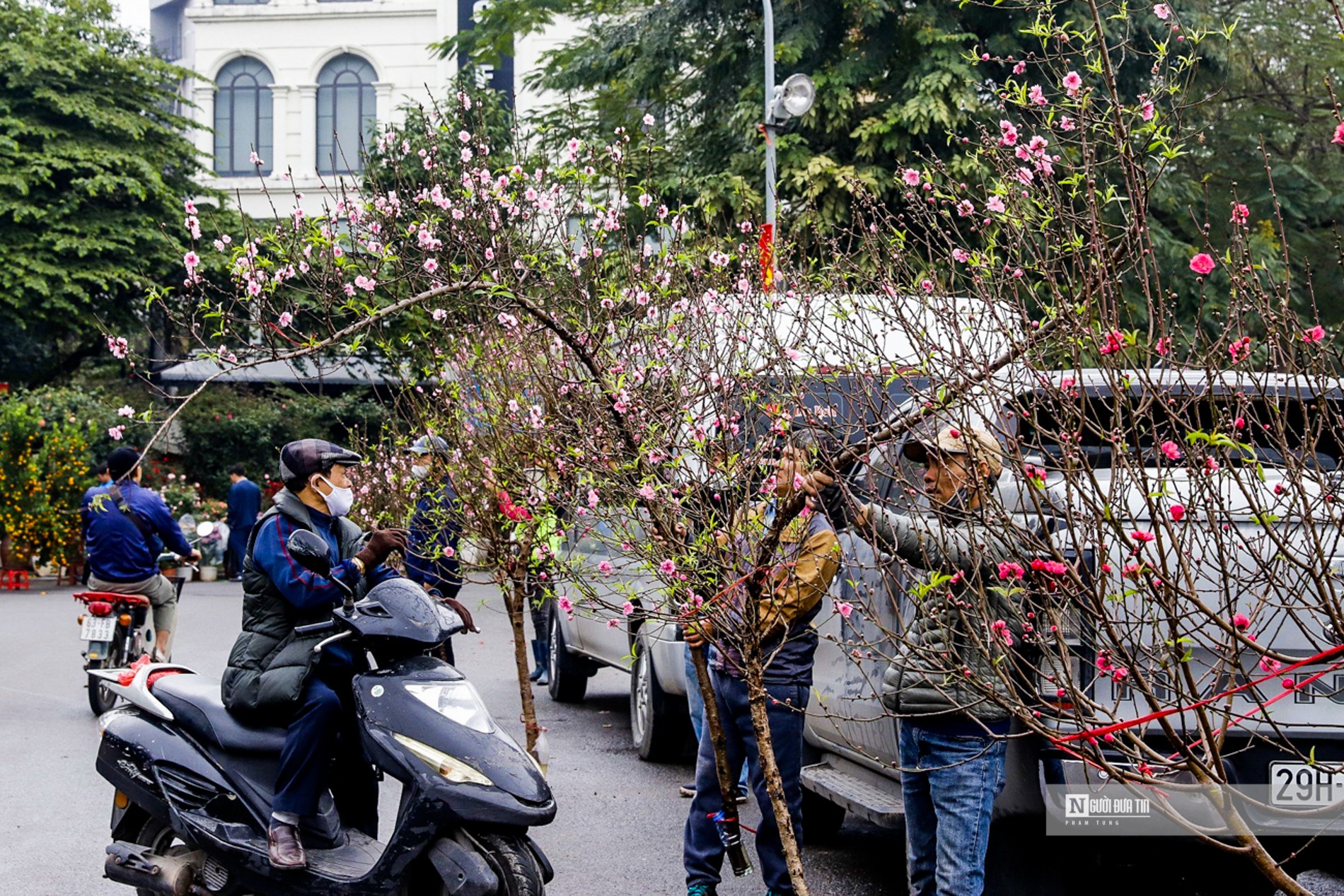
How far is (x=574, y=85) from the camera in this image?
2298cm

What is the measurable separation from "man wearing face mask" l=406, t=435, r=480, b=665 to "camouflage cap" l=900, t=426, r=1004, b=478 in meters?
4.55

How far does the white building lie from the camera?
171ft

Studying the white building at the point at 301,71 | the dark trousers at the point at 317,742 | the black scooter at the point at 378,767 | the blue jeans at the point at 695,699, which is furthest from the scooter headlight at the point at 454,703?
the white building at the point at 301,71

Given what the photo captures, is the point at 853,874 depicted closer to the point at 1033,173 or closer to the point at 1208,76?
the point at 1033,173

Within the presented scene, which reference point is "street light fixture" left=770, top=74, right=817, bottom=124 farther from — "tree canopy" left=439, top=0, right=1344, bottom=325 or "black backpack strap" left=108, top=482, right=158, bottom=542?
"black backpack strap" left=108, top=482, right=158, bottom=542

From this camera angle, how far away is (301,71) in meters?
52.8

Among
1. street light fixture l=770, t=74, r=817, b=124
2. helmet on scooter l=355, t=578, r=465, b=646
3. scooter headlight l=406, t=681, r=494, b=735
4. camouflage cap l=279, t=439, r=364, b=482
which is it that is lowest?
scooter headlight l=406, t=681, r=494, b=735

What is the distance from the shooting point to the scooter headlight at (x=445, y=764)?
17.7 ft

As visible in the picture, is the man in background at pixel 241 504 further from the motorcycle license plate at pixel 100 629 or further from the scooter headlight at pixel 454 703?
the scooter headlight at pixel 454 703

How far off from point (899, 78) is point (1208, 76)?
437 centimetres

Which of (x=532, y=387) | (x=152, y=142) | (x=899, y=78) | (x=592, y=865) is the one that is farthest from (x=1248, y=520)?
(x=152, y=142)

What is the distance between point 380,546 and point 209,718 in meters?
0.96

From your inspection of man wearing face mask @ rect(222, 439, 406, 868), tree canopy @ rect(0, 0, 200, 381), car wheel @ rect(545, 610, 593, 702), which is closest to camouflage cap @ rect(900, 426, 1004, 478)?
man wearing face mask @ rect(222, 439, 406, 868)
